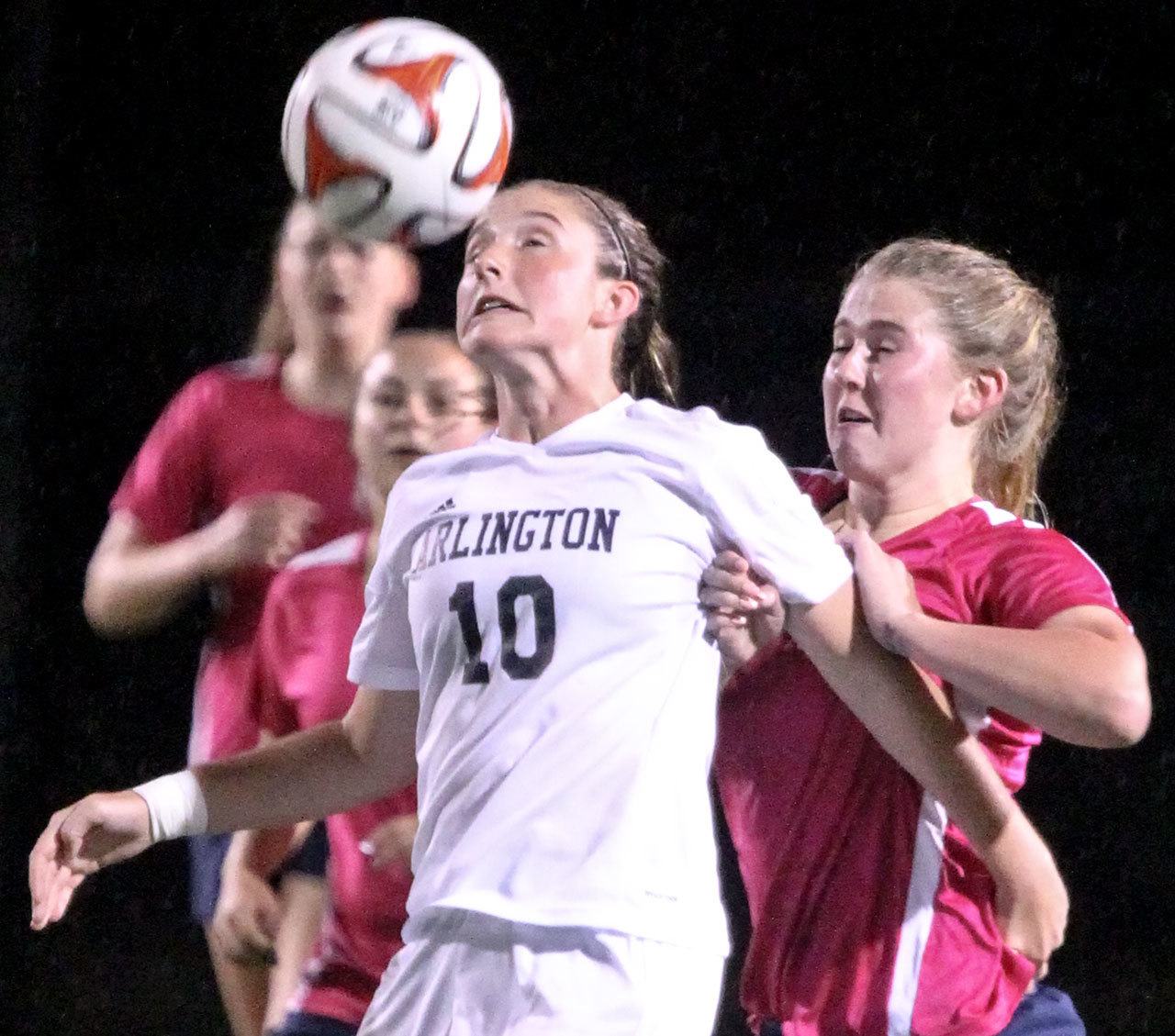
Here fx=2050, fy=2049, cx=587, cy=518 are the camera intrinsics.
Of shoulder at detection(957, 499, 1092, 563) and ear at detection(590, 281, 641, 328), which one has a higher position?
ear at detection(590, 281, 641, 328)

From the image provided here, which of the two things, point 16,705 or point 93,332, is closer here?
point 16,705

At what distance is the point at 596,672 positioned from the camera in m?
1.82

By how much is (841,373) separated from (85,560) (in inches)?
152

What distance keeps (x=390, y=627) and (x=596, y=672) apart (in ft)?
1.07

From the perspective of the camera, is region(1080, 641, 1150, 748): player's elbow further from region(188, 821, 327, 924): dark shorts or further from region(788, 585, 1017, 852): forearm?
region(188, 821, 327, 924): dark shorts

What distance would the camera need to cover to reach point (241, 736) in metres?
2.69

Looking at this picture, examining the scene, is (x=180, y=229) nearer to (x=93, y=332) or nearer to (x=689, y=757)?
(x=93, y=332)

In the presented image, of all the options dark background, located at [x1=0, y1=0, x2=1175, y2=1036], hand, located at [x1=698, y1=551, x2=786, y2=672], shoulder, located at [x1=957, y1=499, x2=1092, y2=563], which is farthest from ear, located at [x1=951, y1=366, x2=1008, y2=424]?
dark background, located at [x1=0, y1=0, x2=1175, y2=1036]

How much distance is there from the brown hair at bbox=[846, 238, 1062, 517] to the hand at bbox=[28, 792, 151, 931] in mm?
944

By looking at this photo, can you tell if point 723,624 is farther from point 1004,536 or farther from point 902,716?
point 1004,536

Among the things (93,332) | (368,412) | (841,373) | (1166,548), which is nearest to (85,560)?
(93,332)

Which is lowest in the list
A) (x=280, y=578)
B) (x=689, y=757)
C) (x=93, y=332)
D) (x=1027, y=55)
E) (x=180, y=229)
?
(x=689, y=757)

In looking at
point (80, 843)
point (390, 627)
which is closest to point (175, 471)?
point (390, 627)

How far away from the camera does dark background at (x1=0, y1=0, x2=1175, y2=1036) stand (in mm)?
4848
